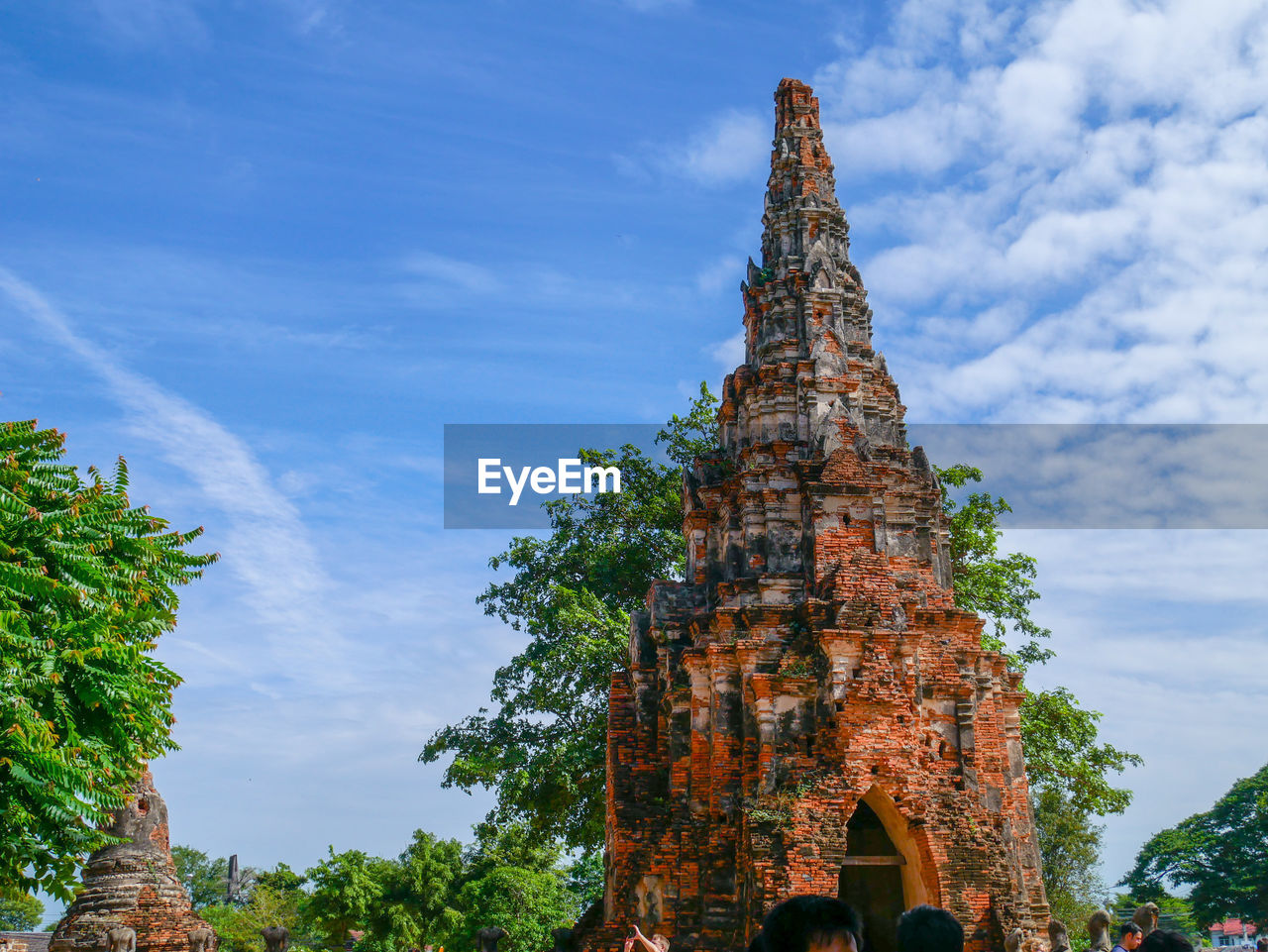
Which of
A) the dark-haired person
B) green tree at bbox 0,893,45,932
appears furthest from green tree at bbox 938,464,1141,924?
green tree at bbox 0,893,45,932

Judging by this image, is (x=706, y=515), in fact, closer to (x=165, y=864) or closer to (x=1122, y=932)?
(x=165, y=864)

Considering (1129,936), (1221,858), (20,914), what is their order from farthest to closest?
1. (20,914)
2. (1221,858)
3. (1129,936)

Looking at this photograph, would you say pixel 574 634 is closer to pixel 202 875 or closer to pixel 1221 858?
pixel 1221 858

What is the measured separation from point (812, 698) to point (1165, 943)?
972 cm

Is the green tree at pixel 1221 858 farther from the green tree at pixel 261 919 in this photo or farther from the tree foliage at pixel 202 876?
the tree foliage at pixel 202 876

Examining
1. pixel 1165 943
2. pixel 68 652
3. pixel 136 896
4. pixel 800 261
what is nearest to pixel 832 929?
pixel 1165 943

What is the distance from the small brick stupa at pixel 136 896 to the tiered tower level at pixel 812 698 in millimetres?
5828

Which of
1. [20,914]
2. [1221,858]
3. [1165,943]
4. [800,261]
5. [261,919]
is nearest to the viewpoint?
[1165,943]

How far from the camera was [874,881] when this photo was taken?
17.3 metres

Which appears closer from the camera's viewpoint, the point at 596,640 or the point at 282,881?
the point at 596,640

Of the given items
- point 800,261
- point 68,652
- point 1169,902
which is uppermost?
point 800,261

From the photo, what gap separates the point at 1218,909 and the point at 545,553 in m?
31.5

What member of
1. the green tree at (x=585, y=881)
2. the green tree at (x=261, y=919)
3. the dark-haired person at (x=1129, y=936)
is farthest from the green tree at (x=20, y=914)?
the dark-haired person at (x=1129, y=936)

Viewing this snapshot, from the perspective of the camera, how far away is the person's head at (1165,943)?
5.60 m
